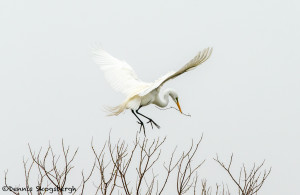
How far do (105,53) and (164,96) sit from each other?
50.7 inches

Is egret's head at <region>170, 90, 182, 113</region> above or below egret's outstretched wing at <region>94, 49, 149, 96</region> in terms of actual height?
below

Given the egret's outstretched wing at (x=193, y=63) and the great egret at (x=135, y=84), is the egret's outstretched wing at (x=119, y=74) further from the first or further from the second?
the egret's outstretched wing at (x=193, y=63)

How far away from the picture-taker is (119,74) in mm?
7355

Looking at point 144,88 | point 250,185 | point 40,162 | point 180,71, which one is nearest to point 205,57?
point 180,71

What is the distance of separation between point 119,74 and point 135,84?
0.35 m

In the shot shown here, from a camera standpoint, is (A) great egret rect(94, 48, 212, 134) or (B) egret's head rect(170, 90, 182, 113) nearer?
(A) great egret rect(94, 48, 212, 134)

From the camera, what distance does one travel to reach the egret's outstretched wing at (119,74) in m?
6.99

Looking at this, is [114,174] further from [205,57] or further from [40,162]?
[205,57]

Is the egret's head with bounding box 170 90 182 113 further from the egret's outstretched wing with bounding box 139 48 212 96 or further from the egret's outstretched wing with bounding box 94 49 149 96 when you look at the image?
the egret's outstretched wing with bounding box 139 48 212 96

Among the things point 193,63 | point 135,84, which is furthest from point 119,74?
point 193,63

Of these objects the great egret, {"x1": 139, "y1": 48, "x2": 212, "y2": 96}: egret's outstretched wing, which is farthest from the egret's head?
{"x1": 139, "y1": 48, "x2": 212, "y2": 96}: egret's outstretched wing

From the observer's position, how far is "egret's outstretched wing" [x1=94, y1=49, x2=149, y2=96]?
6.99 m

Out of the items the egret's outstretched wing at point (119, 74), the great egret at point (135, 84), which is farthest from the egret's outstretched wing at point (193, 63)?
the egret's outstretched wing at point (119, 74)

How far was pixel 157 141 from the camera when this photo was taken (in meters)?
5.55
